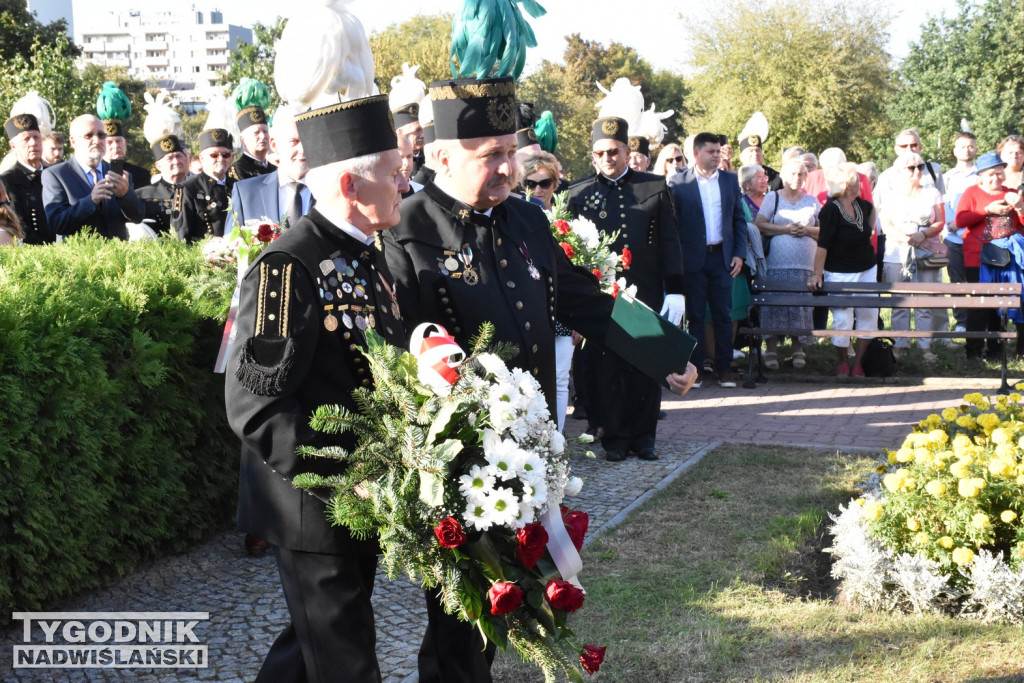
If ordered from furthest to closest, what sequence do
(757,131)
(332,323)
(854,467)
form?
(757,131)
(854,467)
(332,323)

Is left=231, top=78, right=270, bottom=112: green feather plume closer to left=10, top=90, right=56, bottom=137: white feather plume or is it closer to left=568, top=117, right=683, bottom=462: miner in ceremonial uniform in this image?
left=10, top=90, right=56, bottom=137: white feather plume

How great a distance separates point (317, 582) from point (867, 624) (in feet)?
8.93

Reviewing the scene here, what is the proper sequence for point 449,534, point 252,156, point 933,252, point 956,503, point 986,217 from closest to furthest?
1. point 449,534
2. point 956,503
3. point 252,156
4. point 986,217
5. point 933,252

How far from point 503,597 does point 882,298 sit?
9268 millimetres

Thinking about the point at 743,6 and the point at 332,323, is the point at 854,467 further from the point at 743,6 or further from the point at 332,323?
the point at 743,6

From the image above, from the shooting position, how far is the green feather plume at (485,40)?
399 cm

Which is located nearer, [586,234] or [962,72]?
[586,234]

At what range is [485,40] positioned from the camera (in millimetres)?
3988

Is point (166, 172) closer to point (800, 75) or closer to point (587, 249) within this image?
point (587, 249)

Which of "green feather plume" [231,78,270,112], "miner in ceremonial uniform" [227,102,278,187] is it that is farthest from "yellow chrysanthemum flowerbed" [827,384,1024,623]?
"green feather plume" [231,78,270,112]

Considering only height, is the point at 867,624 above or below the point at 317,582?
below

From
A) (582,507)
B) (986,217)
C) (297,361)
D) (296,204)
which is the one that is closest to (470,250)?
(297,361)

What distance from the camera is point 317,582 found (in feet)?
9.36

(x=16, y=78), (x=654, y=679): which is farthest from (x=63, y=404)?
(x=16, y=78)
